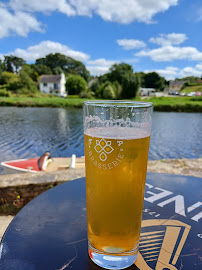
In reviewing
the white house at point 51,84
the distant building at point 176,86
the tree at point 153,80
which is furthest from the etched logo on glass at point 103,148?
the distant building at point 176,86

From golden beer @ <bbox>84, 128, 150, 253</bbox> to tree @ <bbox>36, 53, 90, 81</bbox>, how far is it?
71.9m

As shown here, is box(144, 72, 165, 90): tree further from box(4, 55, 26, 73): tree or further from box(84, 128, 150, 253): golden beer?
box(84, 128, 150, 253): golden beer

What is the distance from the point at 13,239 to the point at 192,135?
16.4 metres

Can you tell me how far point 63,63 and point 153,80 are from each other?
3216 centimetres

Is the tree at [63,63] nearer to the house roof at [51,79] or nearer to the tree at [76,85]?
the house roof at [51,79]

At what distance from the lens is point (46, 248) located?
0.77 meters

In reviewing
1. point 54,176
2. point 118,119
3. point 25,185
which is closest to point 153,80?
point 54,176

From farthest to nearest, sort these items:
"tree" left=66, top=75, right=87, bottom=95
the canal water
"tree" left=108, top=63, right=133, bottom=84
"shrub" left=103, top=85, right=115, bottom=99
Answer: "tree" left=108, top=63, right=133, bottom=84 → "tree" left=66, top=75, right=87, bottom=95 → "shrub" left=103, top=85, right=115, bottom=99 → the canal water

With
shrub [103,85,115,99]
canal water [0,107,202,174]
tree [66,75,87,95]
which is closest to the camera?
canal water [0,107,202,174]

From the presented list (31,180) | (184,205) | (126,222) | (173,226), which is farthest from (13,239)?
(31,180)

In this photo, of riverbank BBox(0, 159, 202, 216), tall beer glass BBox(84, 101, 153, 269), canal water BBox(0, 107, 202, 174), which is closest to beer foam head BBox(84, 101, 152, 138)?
tall beer glass BBox(84, 101, 153, 269)

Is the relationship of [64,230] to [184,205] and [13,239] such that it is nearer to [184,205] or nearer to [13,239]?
[13,239]

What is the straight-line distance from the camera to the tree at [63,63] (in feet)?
235

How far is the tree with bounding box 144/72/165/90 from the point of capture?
7525 centimetres
